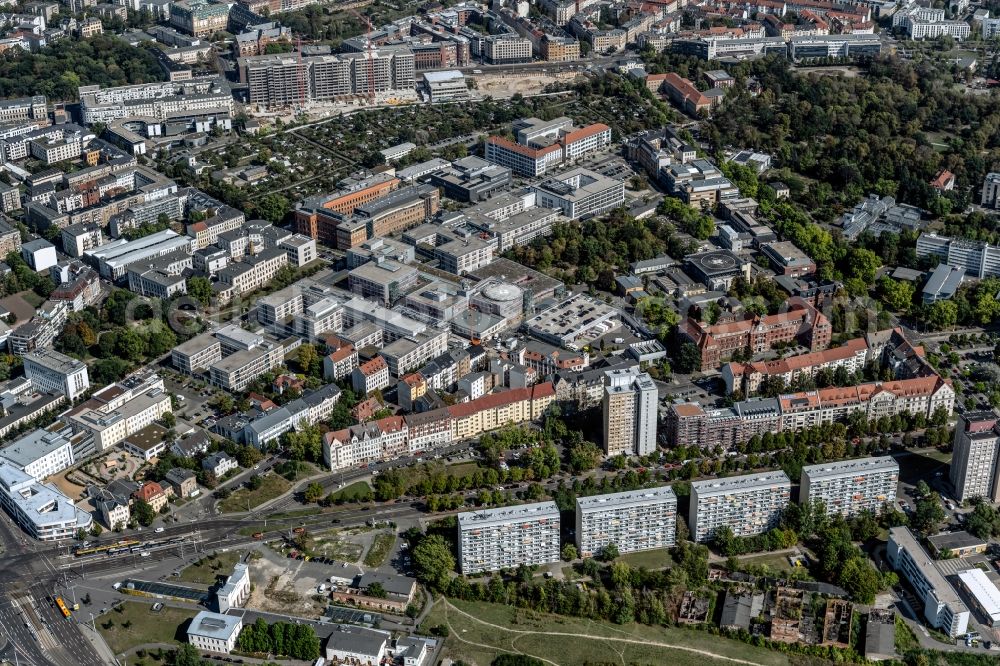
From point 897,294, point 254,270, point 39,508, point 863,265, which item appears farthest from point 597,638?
point 863,265

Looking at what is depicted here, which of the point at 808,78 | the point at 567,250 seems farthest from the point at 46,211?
the point at 808,78

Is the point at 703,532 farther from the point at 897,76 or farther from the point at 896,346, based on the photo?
the point at 897,76

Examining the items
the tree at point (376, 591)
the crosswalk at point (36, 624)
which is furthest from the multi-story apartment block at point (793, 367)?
the crosswalk at point (36, 624)

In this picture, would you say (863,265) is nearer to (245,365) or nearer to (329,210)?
(329,210)

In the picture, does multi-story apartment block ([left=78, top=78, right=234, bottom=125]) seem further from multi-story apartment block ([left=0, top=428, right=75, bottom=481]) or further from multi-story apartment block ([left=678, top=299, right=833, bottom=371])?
multi-story apartment block ([left=678, top=299, right=833, bottom=371])

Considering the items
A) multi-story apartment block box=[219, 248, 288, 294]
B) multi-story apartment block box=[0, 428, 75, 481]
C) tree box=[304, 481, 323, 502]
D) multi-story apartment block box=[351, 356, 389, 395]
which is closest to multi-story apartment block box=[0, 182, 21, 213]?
multi-story apartment block box=[219, 248, 288, 294]

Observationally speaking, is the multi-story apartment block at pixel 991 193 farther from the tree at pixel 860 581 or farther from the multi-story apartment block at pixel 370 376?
the multi-story apartment block at pixel 370 376
